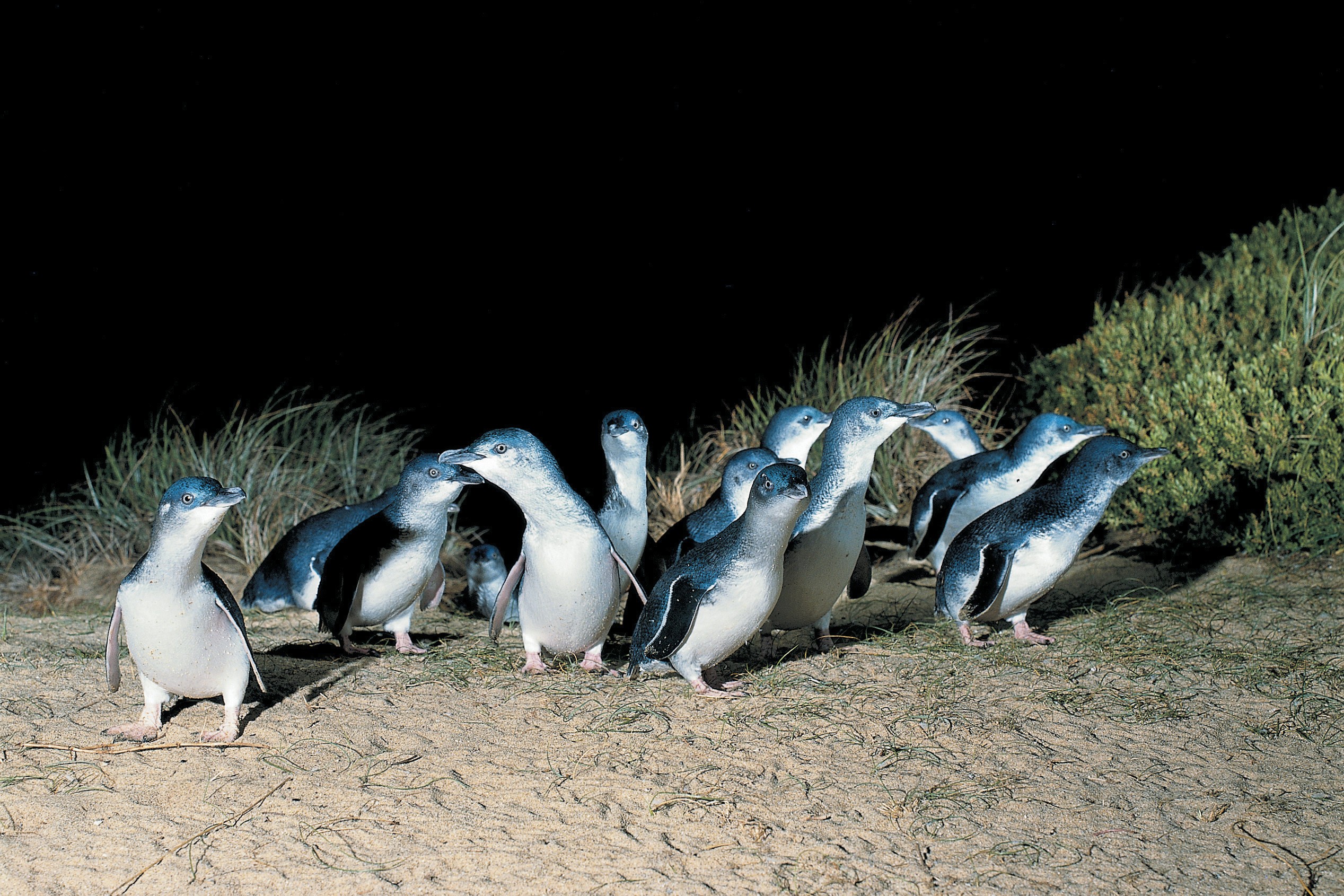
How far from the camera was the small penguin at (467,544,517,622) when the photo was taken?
559 centimetres

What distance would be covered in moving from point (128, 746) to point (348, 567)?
1265 millimetres

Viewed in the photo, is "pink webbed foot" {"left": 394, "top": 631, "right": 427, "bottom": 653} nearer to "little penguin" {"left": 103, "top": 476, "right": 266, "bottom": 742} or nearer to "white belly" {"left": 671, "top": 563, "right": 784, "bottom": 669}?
"little penguin" {"left": 103, "top": 476, "right": 266, "bottom": 742}

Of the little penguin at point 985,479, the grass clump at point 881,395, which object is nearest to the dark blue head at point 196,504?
the little penguin at point 985,479

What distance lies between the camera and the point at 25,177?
884 cm

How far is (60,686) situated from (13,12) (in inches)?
264

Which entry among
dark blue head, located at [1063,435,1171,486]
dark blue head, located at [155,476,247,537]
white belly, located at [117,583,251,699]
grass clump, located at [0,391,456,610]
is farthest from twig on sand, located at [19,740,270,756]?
grass clump, located at [0,391,456,610]

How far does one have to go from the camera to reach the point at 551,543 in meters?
4.02

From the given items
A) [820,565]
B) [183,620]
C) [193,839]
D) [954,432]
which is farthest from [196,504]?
[954,432]

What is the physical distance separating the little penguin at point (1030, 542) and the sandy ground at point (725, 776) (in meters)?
0.22

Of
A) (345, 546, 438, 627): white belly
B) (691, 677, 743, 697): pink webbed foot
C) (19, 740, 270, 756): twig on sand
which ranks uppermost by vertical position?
(345, 546, 438, 627): white belly

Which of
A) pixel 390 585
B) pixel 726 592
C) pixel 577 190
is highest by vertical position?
pixel 577 190

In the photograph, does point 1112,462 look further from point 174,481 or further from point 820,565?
point 174,481

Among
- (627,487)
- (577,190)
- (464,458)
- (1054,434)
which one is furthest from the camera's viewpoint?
(577,190)

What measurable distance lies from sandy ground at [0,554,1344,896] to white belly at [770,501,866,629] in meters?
0.25
